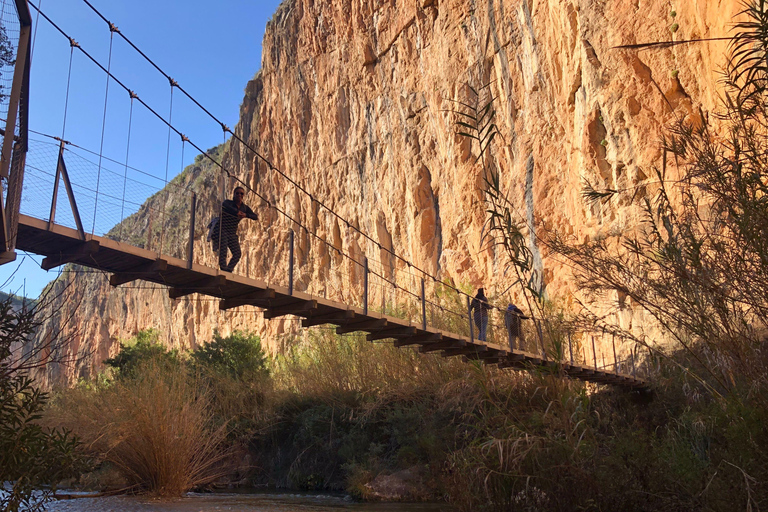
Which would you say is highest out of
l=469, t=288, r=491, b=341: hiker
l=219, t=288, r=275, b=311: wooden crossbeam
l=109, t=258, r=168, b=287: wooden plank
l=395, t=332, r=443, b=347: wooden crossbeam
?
l=469, t=288, r=491, b=341: hiker

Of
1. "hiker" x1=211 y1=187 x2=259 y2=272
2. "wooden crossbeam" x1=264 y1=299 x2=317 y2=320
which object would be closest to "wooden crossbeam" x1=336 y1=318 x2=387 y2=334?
"wooden crossbeam" x1=264 y1=299 x2=317 y2=320

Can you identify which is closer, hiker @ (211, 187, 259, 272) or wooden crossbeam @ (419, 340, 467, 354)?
hiker @ (211, 187, 259, 272)

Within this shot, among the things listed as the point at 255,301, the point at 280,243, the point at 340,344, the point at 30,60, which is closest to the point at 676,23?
the point at 340,344

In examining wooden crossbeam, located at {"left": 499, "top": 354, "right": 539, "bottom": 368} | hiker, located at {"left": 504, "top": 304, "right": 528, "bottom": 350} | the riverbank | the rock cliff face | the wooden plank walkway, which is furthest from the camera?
the rock cliff face

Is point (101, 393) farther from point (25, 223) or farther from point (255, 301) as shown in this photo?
point (25, 223)

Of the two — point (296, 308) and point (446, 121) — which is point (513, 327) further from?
point (446, 121)

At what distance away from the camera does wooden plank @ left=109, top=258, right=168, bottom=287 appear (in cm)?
540

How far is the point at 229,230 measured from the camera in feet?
21.2

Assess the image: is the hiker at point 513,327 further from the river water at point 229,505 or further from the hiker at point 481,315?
the river water at point 229,505

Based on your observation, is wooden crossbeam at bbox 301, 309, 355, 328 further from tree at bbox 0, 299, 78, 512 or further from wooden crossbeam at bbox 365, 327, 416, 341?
tree at bbox 0, 299, 78, 512

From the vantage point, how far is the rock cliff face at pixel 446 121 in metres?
12.9

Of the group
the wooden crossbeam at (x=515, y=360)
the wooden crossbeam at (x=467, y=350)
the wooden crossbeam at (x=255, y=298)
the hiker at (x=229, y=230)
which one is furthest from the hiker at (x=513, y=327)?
the hiker at (x=229, y=230)

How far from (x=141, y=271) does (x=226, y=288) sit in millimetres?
868

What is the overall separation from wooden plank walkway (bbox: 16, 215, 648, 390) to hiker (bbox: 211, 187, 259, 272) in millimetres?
276
